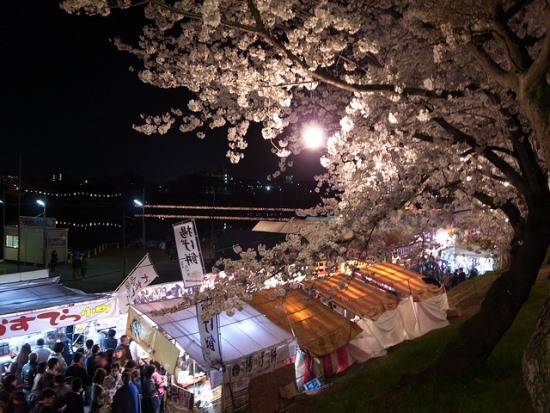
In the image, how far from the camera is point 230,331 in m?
9.38

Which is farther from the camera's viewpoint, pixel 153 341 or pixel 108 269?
pixel 108 269

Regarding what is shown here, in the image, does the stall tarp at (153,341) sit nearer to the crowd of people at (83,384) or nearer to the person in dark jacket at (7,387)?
the crowd of people at (83,384)

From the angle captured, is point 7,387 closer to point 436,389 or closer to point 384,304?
point 436,389

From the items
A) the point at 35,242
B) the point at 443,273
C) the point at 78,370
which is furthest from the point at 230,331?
the point at 35,242

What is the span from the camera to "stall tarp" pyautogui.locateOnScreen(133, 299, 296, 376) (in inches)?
339

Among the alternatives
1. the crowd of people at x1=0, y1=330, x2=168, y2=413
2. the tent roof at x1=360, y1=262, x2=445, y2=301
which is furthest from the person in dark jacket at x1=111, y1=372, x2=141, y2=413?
the tent roof at x1=360, y1=262, x2=445, y2=301

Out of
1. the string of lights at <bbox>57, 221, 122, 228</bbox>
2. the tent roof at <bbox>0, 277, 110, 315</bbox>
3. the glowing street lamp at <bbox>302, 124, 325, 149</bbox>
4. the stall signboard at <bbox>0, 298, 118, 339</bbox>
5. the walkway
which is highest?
the glowing street lamp at <bbox>302, 124, 325, 149</bbox>

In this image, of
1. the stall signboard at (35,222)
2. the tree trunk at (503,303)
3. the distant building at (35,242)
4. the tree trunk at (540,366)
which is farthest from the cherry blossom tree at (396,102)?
the stall signboard at (35,222)

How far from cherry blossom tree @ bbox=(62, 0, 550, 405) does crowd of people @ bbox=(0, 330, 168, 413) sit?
3.48 meters

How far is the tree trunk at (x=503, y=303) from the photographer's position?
18.6 ft

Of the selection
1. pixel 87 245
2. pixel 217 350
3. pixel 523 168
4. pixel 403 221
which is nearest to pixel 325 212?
pixel 403 221

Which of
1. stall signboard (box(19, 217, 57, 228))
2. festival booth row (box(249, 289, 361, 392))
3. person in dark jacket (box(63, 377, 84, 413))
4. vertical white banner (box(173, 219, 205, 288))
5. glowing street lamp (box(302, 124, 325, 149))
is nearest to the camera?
person in dark jacket (box(63, 377, 84, 413))

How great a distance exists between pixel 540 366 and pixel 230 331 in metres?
7.07

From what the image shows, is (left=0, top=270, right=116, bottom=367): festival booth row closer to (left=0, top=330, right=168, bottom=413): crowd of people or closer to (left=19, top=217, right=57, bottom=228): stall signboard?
(left=0, top=330, right=168, bottom=413): crowd of people
